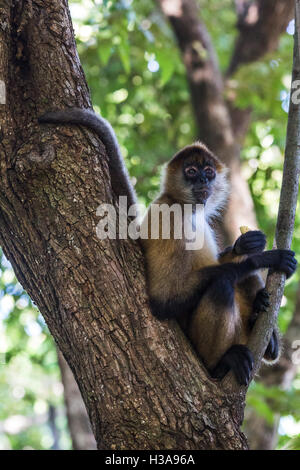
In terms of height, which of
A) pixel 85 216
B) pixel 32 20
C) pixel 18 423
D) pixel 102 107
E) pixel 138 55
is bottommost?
pixel 18 423

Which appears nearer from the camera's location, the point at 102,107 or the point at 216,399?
the point at 216,399

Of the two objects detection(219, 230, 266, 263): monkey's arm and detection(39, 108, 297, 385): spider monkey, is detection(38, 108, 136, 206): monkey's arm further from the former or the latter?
detection(219, 230, 266, 263): monkey's arm

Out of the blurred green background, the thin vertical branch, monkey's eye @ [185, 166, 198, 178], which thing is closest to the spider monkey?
the thin vertical branch

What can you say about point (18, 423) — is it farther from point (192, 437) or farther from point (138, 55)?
point (192, 437)

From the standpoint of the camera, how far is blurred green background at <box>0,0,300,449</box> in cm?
808

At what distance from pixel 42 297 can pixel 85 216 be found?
711mm

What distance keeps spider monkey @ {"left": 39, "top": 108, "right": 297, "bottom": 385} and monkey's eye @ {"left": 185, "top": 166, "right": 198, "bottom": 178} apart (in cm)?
49

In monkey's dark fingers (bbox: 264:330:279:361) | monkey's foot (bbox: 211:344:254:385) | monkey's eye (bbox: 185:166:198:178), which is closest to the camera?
monkey's foot (bbox: 211:344:254:385)

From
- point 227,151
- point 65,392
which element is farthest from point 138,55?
point 65,392

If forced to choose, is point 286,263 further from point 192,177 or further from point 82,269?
point 192,177

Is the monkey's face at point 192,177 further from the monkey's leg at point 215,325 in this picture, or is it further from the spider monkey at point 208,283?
the monkey's leg at point 215,325

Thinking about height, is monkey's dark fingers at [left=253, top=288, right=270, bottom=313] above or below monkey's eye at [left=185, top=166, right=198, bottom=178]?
below

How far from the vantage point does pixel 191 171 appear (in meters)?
6.05

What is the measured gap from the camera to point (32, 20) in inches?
181
